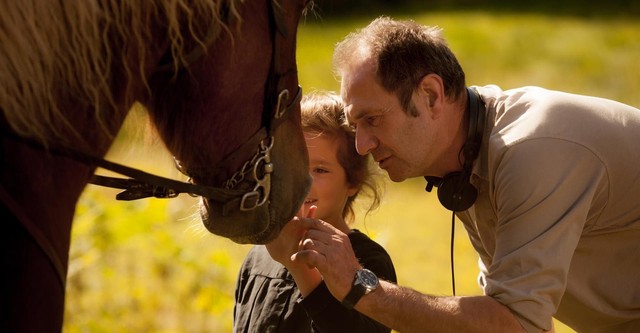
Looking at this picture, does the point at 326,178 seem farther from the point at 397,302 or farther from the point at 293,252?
the point at 397,302

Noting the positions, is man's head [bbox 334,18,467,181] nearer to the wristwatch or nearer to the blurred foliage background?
the blurred foliage background

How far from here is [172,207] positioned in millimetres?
6383

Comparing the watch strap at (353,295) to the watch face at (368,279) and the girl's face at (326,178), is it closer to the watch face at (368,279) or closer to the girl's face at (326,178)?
the watch face at (368,279)

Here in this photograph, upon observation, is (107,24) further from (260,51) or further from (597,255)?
(597,255)

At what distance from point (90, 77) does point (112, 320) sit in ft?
11.5

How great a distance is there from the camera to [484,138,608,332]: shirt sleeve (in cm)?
254

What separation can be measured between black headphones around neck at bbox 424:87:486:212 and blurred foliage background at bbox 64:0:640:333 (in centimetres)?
53

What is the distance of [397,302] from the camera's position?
8.49 feet

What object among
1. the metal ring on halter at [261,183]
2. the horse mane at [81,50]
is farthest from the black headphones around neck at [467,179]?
the horse mane at [81,50]

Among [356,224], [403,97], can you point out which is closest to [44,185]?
[403,97]

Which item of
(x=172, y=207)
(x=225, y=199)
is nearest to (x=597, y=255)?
(x=225, y=199)

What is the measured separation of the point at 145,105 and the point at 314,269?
88 cm

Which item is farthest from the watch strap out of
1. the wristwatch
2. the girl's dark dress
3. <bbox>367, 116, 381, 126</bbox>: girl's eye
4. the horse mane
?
the horse mane

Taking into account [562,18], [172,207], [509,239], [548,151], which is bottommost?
[562,18]
